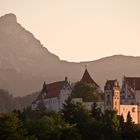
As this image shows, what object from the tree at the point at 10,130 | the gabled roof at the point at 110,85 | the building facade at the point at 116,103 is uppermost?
the gabled roof at the point at 110,85

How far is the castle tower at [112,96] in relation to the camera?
182250 mm

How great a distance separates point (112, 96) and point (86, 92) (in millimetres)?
5951

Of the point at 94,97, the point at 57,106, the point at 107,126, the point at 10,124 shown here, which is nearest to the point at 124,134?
the point at 107,126

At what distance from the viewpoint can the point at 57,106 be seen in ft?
645

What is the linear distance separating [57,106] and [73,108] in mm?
40816

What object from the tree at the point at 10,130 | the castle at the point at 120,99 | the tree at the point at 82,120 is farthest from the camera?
the castle at the point at 120,99

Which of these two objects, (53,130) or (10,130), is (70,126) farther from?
(10,130)

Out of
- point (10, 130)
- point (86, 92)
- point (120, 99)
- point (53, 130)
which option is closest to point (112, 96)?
point (86, 92)

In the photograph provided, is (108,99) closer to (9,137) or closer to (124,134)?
(124,134)

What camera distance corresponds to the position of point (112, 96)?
185 metres

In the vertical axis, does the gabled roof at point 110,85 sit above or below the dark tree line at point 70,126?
above

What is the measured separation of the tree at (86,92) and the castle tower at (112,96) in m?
2.33

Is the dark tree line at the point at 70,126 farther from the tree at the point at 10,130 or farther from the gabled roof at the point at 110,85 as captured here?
the gabled roof at the point at 110,85

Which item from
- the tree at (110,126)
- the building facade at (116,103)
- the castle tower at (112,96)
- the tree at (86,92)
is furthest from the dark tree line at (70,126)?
the tree at (86,92)
